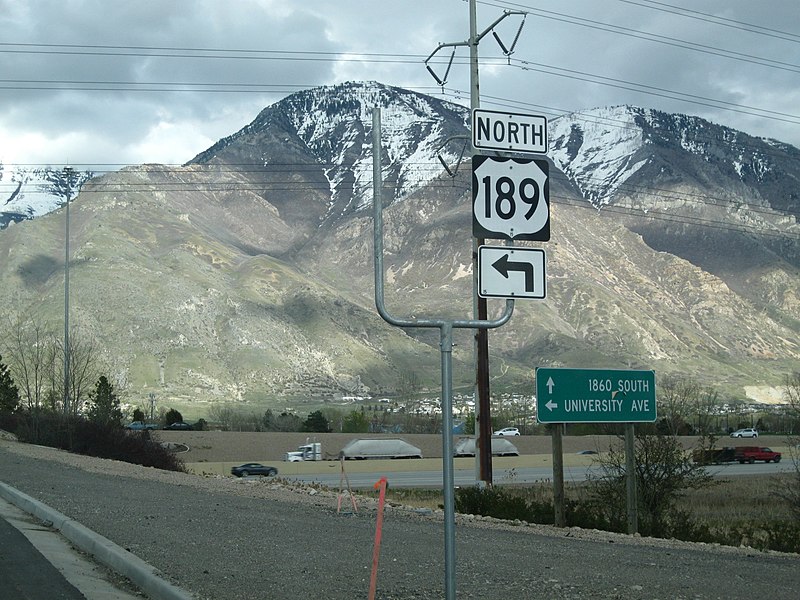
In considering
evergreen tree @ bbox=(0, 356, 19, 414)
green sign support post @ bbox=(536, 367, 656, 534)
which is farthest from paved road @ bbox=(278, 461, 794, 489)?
green sign support post @ bbox=(536, 367, 656, 534)

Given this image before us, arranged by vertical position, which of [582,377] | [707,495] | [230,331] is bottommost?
A: [707,495]

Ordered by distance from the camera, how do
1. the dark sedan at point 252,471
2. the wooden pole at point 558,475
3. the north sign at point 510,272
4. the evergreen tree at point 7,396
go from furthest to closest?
1. the evergreen tree at point 7,396
2. the dark sedan at point 252,471
3. the wooden pole at point 558,475
4. the north sign at point 510,272

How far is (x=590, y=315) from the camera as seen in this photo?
167875 mm

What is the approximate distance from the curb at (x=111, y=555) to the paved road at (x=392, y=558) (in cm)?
20

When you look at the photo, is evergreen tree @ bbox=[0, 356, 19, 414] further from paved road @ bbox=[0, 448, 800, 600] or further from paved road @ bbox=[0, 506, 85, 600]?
paved road @ bbox=[0, 506, 85, 600]

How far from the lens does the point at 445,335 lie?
21.2 ft

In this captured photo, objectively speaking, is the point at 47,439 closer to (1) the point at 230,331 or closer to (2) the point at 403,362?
(1) the point at 230,331

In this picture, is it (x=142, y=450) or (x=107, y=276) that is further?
(x=107, y=276)

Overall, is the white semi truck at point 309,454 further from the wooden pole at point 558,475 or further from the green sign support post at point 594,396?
the green sign support post at point 594,396

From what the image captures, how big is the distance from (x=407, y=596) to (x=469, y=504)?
506 inches

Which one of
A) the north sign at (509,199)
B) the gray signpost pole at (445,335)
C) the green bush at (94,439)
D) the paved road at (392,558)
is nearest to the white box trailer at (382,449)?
the green bush at (94,439)

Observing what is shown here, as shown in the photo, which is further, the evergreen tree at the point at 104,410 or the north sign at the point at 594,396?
the evergreen tree at the point at 104,410

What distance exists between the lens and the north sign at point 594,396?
578 inches

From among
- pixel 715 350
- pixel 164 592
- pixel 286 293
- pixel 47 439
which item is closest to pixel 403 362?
pixel 286 293
